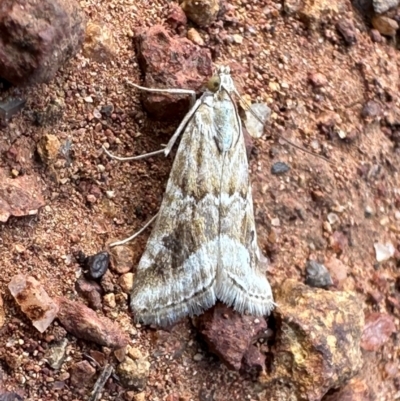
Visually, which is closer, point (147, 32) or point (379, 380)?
point (147, 32)

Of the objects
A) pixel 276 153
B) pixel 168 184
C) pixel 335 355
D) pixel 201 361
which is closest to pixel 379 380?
pixel 335 355

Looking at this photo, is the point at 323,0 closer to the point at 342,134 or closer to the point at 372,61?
the point at 372,61

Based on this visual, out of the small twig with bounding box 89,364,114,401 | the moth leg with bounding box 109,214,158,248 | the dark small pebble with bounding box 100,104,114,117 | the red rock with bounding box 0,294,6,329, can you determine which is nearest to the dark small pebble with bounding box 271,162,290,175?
the moth leg with bounding box 109,214,158,248

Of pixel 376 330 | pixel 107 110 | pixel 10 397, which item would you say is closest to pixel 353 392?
pixel 376 330

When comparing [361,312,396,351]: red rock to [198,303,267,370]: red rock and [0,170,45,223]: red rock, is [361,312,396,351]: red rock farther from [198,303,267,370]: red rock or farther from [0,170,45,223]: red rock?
[0,170,45,223]: red rock

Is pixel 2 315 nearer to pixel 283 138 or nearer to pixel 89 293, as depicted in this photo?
pixel 89 293

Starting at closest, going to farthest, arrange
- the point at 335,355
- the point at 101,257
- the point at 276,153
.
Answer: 1. the point at 101,257
2. the point at 335,355
3. the point at 276,153

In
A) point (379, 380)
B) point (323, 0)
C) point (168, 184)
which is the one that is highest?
point (323, 0)
